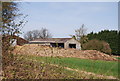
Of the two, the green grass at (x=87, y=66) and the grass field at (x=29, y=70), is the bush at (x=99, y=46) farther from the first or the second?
the grass field at (x=29, y=70)

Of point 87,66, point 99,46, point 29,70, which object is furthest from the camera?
point 99,46

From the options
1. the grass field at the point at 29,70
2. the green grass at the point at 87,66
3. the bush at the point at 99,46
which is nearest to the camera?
the grass field at the point at 29,70

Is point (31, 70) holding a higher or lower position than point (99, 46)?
higher

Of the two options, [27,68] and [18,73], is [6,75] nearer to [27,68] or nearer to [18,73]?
[18,73]

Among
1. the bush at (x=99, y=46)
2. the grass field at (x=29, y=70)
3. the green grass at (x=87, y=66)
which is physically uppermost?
the grass field at (x=29, y=70)

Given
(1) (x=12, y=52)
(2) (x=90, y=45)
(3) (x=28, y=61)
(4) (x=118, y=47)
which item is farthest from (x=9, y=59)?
(4) (x=118, y=47)

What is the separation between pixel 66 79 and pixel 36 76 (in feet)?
2.34

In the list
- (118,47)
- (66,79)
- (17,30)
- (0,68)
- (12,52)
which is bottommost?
(118,47)

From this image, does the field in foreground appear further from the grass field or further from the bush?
the bush

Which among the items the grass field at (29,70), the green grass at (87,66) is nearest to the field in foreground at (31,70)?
the grass field at (29,70)

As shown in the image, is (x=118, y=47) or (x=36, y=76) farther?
(x=118, y=47)

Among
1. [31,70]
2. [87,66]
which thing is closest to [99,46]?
[87,66]

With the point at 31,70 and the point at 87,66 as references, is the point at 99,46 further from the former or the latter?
the point at 31,70

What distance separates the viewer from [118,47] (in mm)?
27188
